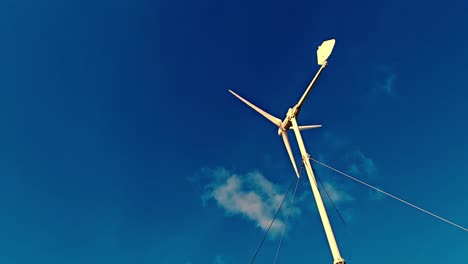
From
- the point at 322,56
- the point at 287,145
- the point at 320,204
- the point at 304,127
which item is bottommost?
the point at 320,204

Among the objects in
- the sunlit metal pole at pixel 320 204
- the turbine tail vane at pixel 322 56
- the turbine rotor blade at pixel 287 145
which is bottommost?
the sunlit metal pole at pixel 320 204

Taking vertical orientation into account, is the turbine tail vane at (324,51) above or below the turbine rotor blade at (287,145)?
above

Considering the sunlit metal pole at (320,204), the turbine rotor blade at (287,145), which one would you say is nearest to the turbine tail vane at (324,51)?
the sunlit metal pole at (320,204)

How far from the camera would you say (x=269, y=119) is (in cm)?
4444

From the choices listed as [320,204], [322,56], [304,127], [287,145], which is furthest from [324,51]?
[320,204]

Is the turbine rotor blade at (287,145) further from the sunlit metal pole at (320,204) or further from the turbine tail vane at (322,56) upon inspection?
the turbine tail vane at (322,56)

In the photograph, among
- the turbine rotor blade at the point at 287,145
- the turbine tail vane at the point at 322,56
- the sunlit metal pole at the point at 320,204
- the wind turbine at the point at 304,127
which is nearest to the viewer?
the sunlit metal pole at the point at 320,204

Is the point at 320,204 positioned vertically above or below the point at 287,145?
A: below

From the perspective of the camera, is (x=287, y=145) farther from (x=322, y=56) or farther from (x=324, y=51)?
(x=324, y=51)

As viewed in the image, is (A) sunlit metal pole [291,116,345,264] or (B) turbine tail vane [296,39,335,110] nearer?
(A) sunlit metal pole [291,116,345,264]

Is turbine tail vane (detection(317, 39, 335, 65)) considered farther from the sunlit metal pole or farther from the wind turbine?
the sunlit metal pole

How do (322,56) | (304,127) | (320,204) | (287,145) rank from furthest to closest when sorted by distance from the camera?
(287,145) → (304,127) → (322,56) → (320,204)

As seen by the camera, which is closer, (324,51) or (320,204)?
(320,204)

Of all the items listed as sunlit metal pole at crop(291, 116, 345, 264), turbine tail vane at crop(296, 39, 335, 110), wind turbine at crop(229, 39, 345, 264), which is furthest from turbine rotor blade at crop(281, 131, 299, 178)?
turbine tail vane at crop(296, 39, 335, 110)
